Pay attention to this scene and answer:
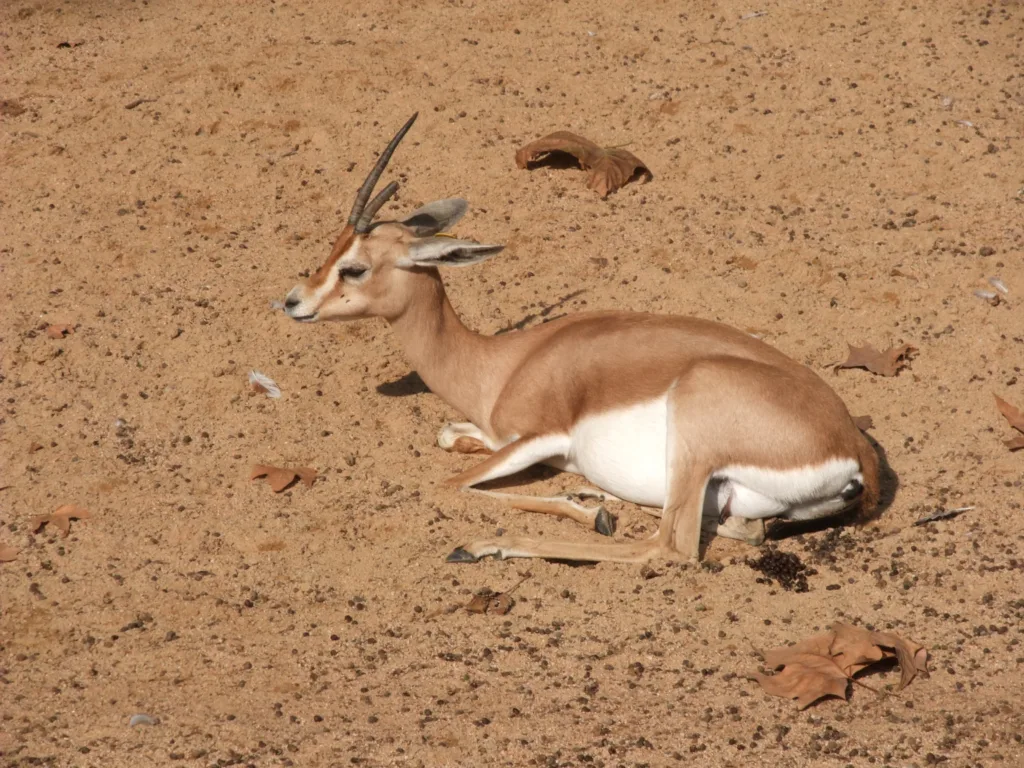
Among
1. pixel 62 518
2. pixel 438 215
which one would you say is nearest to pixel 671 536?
pixel 438 215

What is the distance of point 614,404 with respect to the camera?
6.19 metres

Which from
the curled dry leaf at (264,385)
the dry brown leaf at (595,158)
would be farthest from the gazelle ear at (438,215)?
the dry brown leaf at (595,158)

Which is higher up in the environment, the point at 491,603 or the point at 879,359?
the point at 879,359

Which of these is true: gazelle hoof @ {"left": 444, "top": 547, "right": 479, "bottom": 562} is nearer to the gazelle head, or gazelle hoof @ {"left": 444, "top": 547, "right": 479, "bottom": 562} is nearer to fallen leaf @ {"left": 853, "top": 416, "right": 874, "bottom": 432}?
the gazelle head

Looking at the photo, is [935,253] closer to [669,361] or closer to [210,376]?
[669,361]

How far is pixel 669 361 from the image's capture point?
6.09 meters

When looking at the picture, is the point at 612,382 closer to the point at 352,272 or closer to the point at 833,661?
the point at 352,272

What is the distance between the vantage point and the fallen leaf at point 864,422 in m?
6.88

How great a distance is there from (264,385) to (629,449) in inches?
94.7

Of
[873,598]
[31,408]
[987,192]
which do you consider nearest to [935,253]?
[987,192]

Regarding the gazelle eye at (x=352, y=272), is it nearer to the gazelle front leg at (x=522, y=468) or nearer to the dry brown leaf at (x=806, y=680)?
the gazelle front leg at (x=522, y=468)

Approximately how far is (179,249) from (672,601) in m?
4.73

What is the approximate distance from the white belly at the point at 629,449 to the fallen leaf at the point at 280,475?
146 centimetres

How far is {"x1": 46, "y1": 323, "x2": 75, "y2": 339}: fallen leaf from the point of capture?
7.57m
